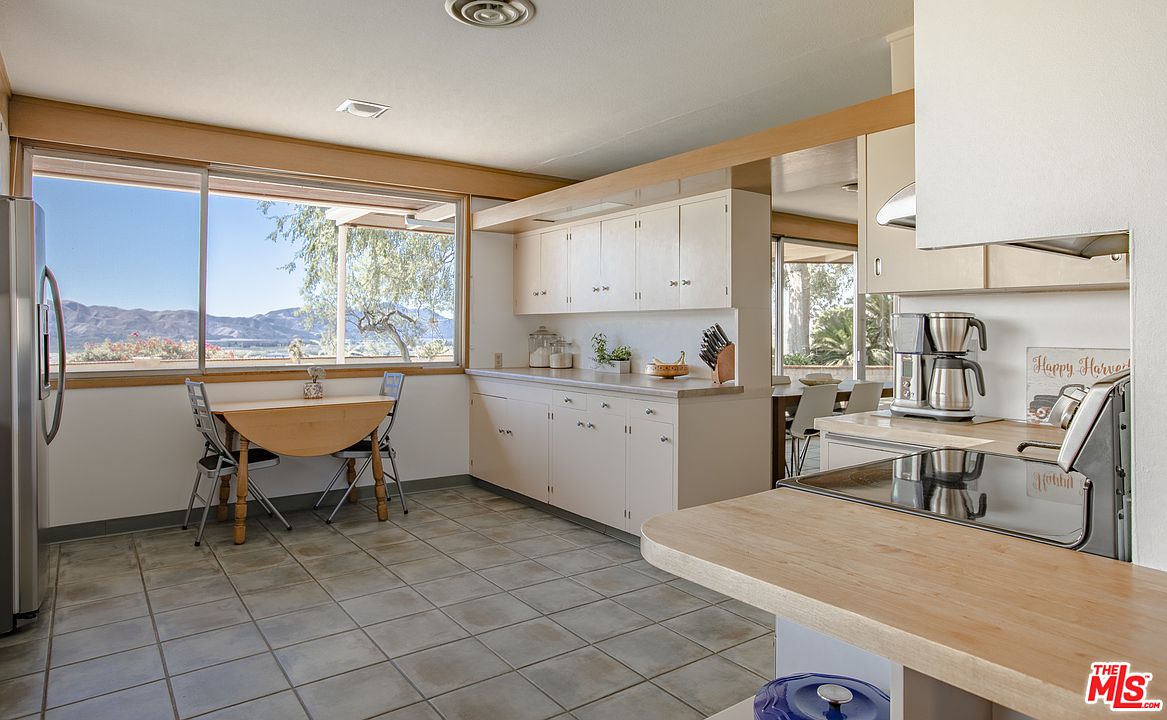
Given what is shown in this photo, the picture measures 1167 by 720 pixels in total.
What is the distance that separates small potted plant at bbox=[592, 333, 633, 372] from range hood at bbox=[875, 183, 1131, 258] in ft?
9.73

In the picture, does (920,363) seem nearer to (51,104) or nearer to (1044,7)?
(1044,7)

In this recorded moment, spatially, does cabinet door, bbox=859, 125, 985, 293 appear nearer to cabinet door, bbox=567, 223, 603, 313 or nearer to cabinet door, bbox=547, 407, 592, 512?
cabinet door, bbox=547, 407, 592, 512

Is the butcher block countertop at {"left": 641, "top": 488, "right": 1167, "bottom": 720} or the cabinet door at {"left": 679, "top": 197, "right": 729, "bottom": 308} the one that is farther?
the cabinet door at {"left": 679, "top": 197, "right": 729, "bottom": 308}

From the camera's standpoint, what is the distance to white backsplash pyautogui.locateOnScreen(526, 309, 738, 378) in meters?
4.55

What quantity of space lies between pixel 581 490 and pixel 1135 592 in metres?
3.39

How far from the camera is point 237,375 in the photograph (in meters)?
4.45

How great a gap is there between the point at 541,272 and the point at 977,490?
4.15 meters

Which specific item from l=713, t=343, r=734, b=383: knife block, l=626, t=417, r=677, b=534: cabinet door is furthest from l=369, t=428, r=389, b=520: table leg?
l=713, t=343, r=734, b=383: knife block

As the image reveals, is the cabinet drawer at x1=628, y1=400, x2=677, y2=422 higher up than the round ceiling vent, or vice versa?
the round ceiling vent

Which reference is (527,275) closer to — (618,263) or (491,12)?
(618,263)

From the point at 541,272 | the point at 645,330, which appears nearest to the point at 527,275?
the point at 541,272

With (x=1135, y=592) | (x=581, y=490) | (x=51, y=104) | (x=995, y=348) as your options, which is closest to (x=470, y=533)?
(x=581, y=490)

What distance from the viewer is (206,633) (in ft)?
8.86

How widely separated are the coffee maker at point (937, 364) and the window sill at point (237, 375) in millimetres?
3311
